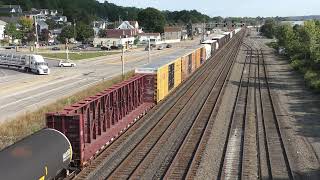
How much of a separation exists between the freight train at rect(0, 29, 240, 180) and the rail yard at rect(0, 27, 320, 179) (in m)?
0.04

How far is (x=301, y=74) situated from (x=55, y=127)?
4997 cm

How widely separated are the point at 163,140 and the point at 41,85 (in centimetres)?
3167

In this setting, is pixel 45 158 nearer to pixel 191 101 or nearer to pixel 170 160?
pixel 170 160

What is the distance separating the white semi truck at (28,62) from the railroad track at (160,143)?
2932cm

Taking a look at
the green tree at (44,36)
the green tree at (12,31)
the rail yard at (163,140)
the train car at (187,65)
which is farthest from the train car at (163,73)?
the green tree at (44,36)

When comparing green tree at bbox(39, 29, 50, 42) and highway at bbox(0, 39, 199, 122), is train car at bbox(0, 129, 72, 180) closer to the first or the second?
highway at bbox(0, 39, 199, 122)

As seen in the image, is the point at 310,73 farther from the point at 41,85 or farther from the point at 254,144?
the point at 41,85

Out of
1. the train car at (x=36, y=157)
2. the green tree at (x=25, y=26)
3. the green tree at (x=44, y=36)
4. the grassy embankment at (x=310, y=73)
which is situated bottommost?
the grassy embankment at (x=310, y=73)

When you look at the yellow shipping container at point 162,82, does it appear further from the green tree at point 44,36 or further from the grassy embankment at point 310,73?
the green tree at point 44,36

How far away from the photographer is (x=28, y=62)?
6781cm

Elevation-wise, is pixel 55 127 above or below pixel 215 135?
above

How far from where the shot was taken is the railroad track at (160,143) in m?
20.4

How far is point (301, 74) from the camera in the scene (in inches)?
2443

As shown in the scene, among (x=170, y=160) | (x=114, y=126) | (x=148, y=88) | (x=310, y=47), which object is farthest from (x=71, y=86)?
(x=310, y=47)
